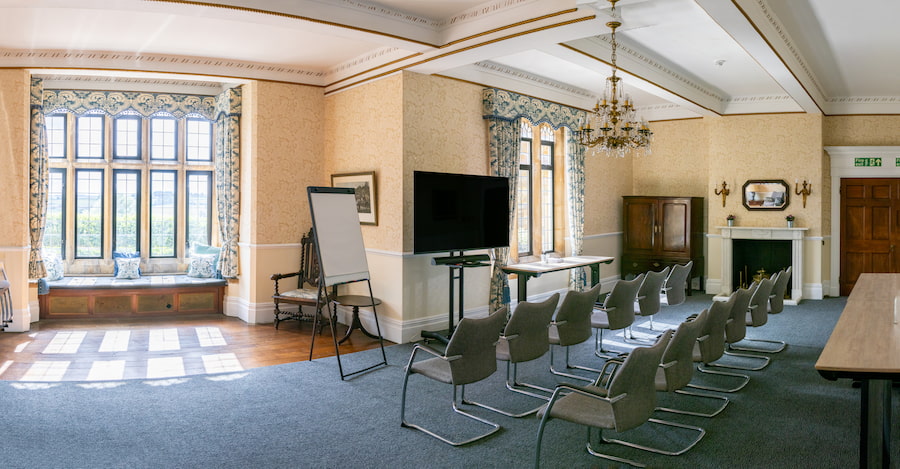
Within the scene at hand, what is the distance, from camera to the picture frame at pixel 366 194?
681cm

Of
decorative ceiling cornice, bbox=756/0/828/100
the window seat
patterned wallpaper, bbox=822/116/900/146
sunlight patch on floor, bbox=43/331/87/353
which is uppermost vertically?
decorative ceiling cornice, bbox=756/0/828/100

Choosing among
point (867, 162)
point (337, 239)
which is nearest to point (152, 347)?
point (337, 239)

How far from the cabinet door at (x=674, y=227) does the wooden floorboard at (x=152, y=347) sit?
5.46 m

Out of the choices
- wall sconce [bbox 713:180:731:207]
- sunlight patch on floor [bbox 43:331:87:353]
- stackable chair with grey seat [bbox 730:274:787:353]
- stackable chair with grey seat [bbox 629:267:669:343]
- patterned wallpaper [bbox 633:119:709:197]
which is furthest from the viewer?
patterned wallpaper [bbox 633:119:709:197]

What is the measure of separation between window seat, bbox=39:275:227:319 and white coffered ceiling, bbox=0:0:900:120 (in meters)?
2.61

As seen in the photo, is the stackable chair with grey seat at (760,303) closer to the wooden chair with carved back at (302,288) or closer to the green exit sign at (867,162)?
the wooden chair with carved back at (302,288)

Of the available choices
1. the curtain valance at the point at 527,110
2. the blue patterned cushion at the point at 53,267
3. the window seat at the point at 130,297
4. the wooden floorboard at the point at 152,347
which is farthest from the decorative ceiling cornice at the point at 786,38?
the blue patterned cushion at the point at 53,267

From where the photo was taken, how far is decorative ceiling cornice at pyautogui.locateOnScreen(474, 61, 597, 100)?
7305 mm

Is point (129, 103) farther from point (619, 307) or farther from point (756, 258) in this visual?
point (756, 258)

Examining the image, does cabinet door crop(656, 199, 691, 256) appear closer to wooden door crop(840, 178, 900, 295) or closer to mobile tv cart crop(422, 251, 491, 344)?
wooden door crop(840, 178, 900, 295)

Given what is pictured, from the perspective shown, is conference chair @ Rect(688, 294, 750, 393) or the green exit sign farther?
the green exit sign

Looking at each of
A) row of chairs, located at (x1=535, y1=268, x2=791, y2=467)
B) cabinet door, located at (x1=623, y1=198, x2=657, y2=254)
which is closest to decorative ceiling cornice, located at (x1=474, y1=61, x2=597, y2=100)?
cabinet door, located at (x1=623, y1=198, x2=657, y2=254)

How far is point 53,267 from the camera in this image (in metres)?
7.88

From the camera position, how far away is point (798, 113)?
368 inches
